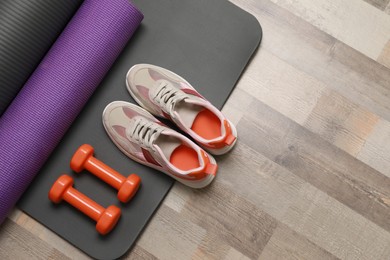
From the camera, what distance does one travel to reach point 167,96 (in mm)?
1239

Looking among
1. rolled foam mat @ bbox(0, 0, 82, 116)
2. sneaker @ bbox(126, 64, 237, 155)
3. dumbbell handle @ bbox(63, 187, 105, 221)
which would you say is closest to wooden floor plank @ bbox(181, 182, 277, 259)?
sneaker @ bbox(126, 64, 237, 155)

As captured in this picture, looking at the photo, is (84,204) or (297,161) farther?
(297,161)

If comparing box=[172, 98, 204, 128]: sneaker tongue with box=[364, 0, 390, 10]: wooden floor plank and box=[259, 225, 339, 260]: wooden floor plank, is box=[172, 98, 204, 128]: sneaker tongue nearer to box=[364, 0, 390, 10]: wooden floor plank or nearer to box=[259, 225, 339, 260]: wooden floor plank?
box=[259, 225, 339, 260]: wooden floor plank

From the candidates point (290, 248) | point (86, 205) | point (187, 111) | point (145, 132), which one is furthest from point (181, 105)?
point (290, 248)

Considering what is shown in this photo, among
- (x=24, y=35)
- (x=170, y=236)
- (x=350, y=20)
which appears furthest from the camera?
(x=350, y=20)

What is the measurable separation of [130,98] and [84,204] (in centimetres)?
35

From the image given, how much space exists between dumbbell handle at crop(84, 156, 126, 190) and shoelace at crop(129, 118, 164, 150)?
Result: 0.37 feet

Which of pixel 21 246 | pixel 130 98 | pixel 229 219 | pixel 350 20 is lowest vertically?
pixel 21 246

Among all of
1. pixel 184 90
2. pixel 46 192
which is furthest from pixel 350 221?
pixel 46 192

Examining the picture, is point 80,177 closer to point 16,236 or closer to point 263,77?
point 16,236

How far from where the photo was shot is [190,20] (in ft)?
4.42

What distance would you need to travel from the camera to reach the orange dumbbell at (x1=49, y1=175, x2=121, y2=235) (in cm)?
118

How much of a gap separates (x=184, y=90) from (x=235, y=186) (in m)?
0.33

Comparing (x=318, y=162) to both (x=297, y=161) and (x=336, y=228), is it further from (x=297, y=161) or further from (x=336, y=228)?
(x=336, y=228)
